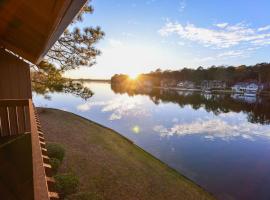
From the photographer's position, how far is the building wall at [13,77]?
8672 millimetres

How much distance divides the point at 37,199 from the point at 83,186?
6.11 meters

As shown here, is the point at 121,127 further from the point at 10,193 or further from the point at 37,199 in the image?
the point at 37,199

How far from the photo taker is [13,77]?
357 inches

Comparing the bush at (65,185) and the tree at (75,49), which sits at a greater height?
the tree at (75,49)

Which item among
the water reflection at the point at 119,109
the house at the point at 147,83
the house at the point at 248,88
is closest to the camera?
the water reflection at the point at 119,109

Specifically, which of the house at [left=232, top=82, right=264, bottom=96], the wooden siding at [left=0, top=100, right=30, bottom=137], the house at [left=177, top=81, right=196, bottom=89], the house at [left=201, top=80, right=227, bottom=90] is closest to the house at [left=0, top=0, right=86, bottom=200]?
the wooden siding at [left=0, top=100, right=30, bottom=137]

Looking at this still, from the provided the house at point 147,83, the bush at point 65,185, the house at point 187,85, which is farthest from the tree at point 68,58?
the house at point 147,83

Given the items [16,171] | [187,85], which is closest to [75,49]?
[16,171]

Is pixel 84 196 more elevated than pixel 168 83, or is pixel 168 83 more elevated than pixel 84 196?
pixel 168 83

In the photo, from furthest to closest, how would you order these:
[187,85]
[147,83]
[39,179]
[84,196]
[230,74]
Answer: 1. [147,83]
2. [187,85]
3. [230,74]
4. [84,196]
5. [39,179]

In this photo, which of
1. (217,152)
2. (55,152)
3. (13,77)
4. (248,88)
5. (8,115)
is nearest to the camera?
(8,115)

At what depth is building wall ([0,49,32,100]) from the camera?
8672 millimetres

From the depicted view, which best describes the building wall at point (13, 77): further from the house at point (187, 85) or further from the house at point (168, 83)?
the house at point (168, 83)

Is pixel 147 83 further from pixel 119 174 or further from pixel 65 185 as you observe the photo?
pixel 65 185
